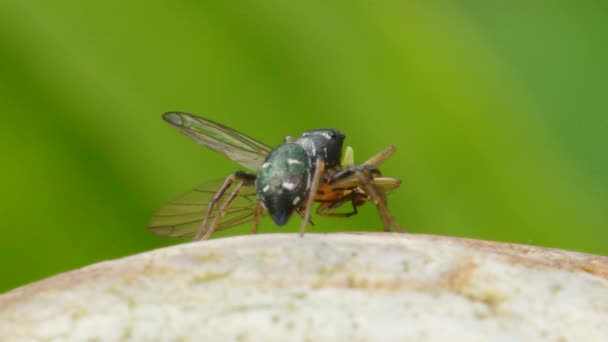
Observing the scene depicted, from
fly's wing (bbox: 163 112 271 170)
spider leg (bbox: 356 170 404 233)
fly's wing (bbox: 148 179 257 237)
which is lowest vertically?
spider leg (bbox: 356 170 404 233)

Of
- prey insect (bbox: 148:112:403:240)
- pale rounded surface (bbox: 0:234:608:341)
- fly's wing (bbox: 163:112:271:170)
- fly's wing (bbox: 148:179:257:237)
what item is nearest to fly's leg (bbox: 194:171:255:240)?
prey insect (bbox: 148:112:403:240)

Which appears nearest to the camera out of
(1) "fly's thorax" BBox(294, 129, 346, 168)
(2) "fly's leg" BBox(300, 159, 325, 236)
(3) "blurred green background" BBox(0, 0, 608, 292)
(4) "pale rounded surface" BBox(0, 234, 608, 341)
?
(4) "pale rounded surface" BBox(0, 234, 608, 341)

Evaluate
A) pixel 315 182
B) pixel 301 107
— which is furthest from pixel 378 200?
pixel 301 107

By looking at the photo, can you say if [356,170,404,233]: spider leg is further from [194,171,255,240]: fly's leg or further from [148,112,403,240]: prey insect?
[194,171,255,240]: fly's leg

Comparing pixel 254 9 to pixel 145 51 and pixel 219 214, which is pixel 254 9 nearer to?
pixel 145 51

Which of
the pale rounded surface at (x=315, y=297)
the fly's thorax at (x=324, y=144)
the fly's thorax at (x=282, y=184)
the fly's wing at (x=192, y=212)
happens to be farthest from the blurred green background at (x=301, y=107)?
Result: the pale rounded surface at (x=315, y=297)

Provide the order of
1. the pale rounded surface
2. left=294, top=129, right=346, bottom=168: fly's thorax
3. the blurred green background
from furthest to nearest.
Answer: the blurred green background < left=294, top=129, right=346, bottom=168: fly's thorax < the pale rounded surface

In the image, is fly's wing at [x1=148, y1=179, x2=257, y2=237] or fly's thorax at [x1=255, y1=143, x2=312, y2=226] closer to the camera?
fly's thorax at [x1=255, y1=143, x2=312, y2=226]

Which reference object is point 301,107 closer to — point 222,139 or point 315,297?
point 222,139
